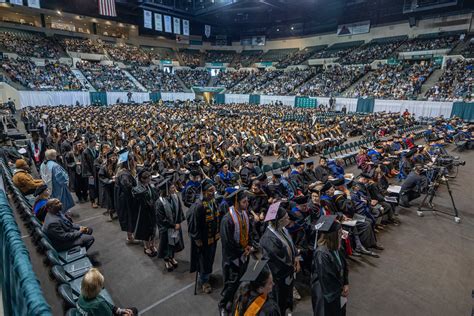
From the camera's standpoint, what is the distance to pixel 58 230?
13.6 feet

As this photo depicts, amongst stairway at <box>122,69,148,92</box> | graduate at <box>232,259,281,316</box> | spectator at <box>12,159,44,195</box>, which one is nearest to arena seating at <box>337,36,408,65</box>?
stairway at <box>122,69,148,92</box>

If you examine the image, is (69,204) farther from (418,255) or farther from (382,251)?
(418,255)

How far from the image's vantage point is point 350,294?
14.9ft

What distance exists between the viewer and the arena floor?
13.8 feet

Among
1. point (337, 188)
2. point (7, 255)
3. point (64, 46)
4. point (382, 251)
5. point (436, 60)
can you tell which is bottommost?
point (382, 251)

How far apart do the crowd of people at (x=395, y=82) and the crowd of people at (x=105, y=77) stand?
32045 mm

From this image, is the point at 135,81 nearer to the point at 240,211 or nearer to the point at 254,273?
the point at 240,211

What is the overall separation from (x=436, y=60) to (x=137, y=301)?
38845mm

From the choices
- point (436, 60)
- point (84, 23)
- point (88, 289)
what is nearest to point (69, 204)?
point (88, 289)

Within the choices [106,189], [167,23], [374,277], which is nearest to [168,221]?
[106,189]

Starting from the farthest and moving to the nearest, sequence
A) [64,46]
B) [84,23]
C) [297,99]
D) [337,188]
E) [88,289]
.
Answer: [84,23]
[64,46]
[297,99]
[337,188]
[88,289]

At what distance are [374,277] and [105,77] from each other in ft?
143

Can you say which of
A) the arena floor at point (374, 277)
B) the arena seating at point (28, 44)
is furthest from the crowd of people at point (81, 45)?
the arena floor at point (374, 277)

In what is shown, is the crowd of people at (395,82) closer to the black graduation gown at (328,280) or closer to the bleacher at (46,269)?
the black graduation gown at (328,280)
